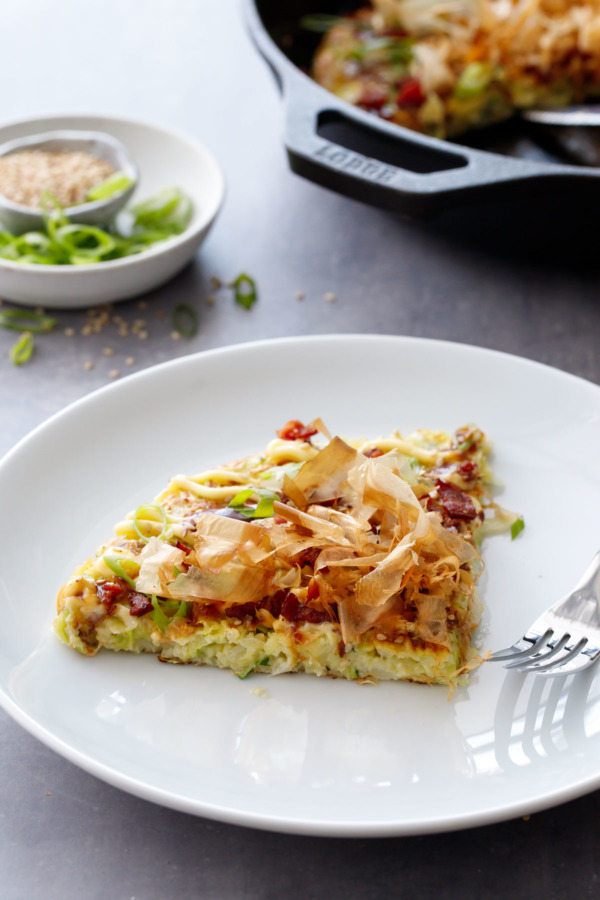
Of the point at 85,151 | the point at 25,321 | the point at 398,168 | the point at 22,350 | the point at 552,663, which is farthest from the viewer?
the point at 85,151

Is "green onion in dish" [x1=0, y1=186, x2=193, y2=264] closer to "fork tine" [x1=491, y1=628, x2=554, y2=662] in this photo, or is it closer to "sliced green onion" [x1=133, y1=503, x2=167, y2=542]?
"sliced green onion" [x1=133, y1=503, x2=167, y2=542]

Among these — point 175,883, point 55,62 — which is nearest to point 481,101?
point 55,62

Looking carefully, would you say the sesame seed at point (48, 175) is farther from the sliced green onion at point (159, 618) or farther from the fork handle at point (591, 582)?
the fork handle at point (591, 582)

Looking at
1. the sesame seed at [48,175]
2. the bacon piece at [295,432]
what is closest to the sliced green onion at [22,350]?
the sesame seed at [48,175]

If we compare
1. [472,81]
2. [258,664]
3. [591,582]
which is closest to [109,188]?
[472,81]

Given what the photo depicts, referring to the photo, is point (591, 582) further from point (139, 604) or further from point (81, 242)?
point (81, 242)

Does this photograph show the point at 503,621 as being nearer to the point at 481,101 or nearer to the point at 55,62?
the point at 481,101
